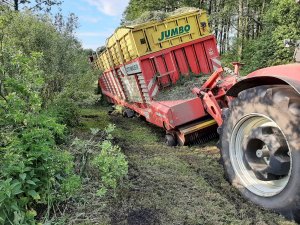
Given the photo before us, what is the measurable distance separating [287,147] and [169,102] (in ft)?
12.2

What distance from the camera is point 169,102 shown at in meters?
6.91

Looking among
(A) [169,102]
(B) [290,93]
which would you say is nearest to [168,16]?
(A) [169,102]

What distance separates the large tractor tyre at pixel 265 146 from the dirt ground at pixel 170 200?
0.55 ft

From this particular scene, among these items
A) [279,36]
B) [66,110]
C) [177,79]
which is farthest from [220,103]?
[279,36]

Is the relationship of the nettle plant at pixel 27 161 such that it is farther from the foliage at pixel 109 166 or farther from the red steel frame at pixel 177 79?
the red steel frame at pixel 177 79

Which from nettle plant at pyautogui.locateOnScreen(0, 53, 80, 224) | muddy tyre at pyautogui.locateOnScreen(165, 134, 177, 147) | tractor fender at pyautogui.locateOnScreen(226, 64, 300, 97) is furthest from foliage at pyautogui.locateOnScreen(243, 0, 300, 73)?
nettle plant at pyautogui.locateOnScreen(0, 53, 80, 224)

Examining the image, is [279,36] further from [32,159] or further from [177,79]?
[32,159]

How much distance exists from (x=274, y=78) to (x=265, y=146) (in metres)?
0.70

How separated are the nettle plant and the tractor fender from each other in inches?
79.4

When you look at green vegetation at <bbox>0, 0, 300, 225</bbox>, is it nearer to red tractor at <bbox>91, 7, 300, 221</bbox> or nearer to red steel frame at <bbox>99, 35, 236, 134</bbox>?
red tractor at <bbox>91, 7, 300, 221</bbox>

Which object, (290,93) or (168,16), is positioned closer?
(290,93)

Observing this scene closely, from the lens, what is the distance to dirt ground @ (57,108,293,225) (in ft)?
11.0

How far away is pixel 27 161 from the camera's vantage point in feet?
10.5

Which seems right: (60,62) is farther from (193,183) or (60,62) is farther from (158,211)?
(158,211)
